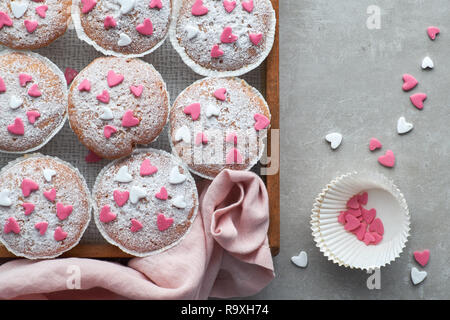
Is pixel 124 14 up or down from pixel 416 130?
up

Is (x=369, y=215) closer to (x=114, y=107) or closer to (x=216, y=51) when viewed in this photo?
(x=216, y=51)

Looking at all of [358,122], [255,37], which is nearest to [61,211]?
[255,37]

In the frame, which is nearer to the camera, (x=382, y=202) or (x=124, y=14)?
(x=124, y=14)

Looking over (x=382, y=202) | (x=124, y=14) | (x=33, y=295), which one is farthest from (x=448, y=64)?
(x=33, y=295)

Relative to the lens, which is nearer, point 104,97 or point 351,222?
point 104,97

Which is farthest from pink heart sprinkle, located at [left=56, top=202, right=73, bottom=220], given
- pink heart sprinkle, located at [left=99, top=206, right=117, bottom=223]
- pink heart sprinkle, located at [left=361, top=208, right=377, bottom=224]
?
pink heart sprinkle, located at [left=361, top=208, right=377, bottom=224]

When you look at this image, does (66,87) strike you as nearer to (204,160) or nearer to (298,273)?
(204,160)
